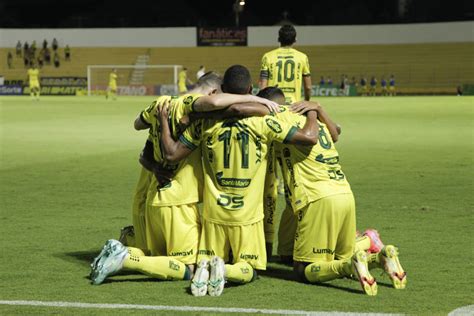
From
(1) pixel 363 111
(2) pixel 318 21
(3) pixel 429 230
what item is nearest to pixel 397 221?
(3) pixel 429 230

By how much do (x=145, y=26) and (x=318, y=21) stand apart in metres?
13.3

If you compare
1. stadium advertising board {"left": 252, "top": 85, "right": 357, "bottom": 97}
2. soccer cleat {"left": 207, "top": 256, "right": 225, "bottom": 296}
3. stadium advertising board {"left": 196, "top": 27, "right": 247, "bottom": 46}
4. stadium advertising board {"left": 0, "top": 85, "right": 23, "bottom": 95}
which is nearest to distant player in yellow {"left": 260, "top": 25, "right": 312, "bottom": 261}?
soccer cleat {"left": 207, "top": 256, "right": 225, "bottom": 296}

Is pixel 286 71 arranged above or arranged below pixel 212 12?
below

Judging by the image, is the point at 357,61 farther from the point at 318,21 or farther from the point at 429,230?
the point at 429,230

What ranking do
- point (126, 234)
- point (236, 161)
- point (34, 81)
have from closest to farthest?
1. point (236, 161)
2. point (126, 234)
3. point (34, 81)

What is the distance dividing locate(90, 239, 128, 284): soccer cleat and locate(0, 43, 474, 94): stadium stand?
56.8 metres

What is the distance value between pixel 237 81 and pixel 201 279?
5.27 feet

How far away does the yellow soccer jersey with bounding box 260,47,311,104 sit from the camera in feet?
44.5

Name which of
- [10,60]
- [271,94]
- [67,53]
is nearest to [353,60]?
[67,53]

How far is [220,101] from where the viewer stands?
7027mm

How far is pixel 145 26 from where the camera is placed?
70.4 meters

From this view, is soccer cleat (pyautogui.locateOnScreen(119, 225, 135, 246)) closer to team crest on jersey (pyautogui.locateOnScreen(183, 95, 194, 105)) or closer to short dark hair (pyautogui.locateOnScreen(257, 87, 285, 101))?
team crest on jersey (pyautogui.locateOnScreen(183, 95, 194, 105))

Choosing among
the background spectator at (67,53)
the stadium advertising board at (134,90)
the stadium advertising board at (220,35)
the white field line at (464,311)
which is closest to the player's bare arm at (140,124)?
the white field line at (464,311)

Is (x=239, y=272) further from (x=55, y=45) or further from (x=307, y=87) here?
(x=55, y=45)
